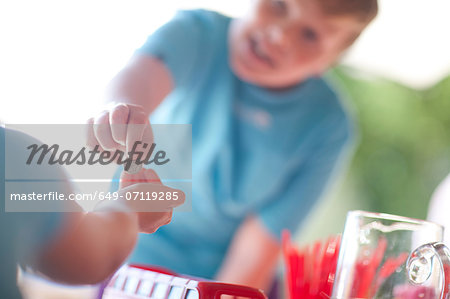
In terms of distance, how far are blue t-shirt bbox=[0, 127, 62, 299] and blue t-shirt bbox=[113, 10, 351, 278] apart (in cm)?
34

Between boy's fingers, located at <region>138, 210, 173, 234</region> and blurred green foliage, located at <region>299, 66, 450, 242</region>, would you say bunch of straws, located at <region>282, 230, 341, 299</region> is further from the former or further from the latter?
blurred green foliage, located at <region>299, 66, 450, 242</region>

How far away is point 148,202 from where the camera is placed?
243 mm

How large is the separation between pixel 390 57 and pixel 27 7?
1.70 m

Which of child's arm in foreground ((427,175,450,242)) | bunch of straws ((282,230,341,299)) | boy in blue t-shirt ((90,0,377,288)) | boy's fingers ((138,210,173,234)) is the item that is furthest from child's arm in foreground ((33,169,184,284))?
child's arm in foreground ((427,175,450,242))

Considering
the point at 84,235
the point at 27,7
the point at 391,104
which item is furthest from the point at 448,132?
the point at 84,235

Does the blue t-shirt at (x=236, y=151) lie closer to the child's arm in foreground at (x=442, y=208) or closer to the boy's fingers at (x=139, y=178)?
the child's arm in foreground at (x=442, y=208)

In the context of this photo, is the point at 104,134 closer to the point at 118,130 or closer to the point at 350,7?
the point at 118,130

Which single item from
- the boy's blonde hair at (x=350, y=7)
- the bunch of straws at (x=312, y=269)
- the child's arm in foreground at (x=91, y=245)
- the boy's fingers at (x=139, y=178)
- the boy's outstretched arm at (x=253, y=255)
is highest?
the boy's blonde hair at (x=350, y=7)

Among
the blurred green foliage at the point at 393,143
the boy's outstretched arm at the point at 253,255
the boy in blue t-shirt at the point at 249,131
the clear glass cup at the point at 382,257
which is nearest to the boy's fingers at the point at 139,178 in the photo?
the clear glass cup at the point at 382,257

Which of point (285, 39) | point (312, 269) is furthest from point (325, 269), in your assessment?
point (285, 39)

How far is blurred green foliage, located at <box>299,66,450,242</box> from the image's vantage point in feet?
6.91

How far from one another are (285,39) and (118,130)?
0.94 feet

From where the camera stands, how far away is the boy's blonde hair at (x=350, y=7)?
0.45m

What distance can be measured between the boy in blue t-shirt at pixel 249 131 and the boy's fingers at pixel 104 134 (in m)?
0.24
